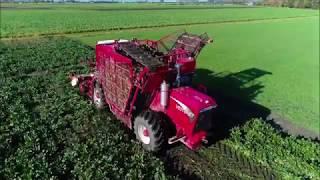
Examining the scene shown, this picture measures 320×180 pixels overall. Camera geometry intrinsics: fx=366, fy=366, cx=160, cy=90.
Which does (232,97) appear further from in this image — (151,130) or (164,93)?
(151,130)

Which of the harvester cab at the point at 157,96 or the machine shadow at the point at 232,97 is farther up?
the harvester cab at the point at 157,96

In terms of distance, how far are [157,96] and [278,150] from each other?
352cm

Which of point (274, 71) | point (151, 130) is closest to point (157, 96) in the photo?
point (151, 130)

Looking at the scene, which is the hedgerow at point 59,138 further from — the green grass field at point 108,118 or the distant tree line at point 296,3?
the distant tree line at point 296,3

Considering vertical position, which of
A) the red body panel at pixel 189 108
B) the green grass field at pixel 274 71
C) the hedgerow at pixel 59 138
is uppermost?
the red body panel at pixel 189 108

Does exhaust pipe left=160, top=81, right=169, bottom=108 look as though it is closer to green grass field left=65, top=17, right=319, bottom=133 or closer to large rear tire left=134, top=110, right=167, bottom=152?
large rear tire left=134, top=110, right=167, bottom=152

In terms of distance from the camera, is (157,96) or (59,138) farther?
(157,96)

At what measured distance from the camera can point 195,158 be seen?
9469 mm

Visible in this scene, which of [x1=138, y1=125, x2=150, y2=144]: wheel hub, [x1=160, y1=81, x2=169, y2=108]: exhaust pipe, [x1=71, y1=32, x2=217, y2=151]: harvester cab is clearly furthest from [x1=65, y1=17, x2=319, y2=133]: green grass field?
[x1=138, y1=125, x2=150, y2=144]: wheel hub

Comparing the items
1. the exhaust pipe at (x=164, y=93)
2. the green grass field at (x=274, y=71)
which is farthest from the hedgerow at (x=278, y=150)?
the green grass field at (x=274, y=71)

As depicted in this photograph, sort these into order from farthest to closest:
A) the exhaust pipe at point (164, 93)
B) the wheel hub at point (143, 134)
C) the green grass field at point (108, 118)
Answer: the wheel hub at point (143, 134)
the exhaust pipe at point (164, 93)
the green grass field at point (108, 118)

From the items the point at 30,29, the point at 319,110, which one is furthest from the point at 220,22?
the point at 319,110

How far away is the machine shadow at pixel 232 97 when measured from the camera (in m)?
11.8

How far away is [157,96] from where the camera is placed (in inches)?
375
